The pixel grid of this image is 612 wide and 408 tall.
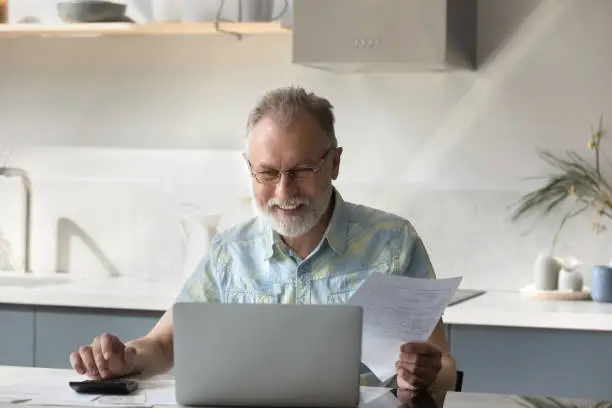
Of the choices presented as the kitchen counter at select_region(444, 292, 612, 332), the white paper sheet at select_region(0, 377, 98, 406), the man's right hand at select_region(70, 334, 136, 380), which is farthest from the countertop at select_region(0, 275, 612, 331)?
the white paper sheet at select_region(0, 377, 98, 406)

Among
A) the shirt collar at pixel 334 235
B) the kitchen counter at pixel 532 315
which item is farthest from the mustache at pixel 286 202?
the kitchen counter at pixel 532 315

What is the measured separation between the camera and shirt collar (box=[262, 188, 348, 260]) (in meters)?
2.58

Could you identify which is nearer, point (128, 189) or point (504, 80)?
point (504, 80)

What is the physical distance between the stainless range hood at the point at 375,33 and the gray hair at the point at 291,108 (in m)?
1.04

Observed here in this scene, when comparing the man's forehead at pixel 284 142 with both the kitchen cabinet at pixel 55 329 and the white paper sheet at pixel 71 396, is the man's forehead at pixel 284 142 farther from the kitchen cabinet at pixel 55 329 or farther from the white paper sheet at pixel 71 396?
the kitchen cabinet at pixel 55 329

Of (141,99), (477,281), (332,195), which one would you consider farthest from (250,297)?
(141,99)

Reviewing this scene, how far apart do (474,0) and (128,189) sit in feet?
4.88

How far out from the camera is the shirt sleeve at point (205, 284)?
2676 mm

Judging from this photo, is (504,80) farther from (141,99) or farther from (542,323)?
(141,99)

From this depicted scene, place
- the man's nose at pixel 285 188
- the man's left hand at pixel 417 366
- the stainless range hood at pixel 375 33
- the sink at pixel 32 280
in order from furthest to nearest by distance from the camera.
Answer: the sink at pixel 32 280 → the stainless range hood at pixel 375 33 → the man's nose at pixel 285 188 → the man's left hand at pixel 417 366

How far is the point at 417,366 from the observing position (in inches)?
85.4

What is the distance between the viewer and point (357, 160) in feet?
13.6

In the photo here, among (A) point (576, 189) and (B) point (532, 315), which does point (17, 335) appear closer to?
(B) point (532, 315)

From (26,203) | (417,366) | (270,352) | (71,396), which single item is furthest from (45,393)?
(26,203)
